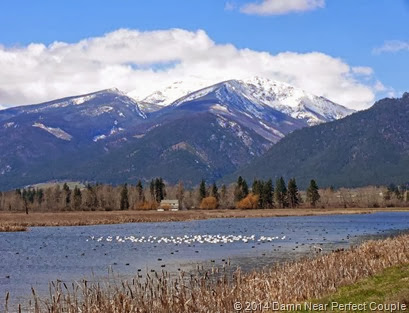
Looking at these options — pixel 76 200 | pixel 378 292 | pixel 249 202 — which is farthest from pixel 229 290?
pixel 76 200

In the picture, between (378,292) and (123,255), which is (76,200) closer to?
(123,255)

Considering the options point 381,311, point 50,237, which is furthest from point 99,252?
point 381,311

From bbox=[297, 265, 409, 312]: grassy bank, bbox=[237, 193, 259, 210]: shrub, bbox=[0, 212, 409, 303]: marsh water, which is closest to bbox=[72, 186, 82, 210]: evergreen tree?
bbox=[237, 193, 259, 210]: shrub

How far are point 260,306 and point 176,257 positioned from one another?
106ft

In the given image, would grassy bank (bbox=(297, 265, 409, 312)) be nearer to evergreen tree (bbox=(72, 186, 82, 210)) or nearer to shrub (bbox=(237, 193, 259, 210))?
shrub (bbox=(237, 193, 259, 210))

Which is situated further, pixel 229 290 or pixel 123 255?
pixel 123 255

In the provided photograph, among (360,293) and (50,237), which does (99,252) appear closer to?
(50,237)

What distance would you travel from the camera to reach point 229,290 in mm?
25047

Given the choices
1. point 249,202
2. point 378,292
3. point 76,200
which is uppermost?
point 76,200

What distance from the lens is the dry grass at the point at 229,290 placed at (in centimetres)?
2252

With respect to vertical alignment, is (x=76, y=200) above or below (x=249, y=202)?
above

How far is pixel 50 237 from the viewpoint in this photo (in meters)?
83.9

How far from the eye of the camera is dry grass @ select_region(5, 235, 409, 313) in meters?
22.5

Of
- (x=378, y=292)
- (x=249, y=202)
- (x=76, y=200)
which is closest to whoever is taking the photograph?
(x=378, y=292)
